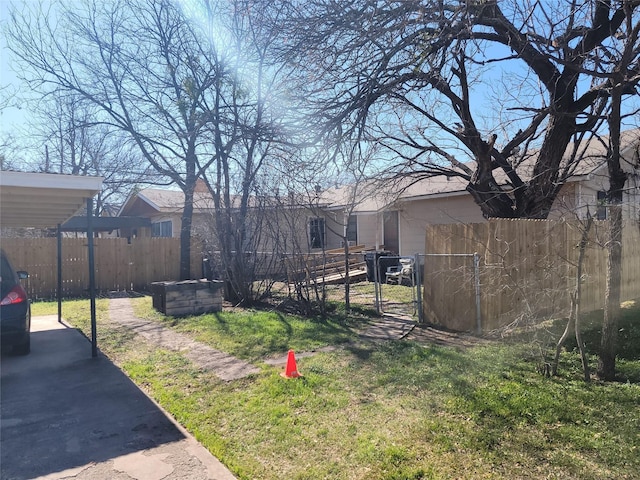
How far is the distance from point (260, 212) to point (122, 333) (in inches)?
151

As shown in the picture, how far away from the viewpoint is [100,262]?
15.9 meters

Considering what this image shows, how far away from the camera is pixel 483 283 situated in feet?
24.5

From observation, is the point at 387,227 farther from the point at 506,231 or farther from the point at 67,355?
the point at 67,355

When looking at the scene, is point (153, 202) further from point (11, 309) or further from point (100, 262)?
point (11, 309)

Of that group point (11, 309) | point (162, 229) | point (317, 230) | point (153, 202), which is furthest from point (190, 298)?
point (162, 229)

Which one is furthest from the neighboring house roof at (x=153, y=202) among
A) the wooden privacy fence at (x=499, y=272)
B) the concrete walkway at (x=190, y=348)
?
the wooden privacy fence at (x=499, y=272)

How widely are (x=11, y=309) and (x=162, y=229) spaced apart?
650 inches

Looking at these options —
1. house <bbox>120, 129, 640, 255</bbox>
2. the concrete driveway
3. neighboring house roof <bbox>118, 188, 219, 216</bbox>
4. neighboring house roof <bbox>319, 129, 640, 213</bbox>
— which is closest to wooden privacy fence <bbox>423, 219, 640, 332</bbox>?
house <bbox>120, 129, 640, 255</bbox>

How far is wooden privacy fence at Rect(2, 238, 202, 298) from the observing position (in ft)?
47.9

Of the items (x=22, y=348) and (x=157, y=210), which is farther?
(x=157, y=210)

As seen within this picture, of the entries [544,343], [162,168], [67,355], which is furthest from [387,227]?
[67,355]

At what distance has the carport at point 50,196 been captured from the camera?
5891 millimetres

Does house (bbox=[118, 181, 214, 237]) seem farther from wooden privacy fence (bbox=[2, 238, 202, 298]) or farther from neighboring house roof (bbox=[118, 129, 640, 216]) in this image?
wooden privacy fence (bbox=[2, 238, 202, 298])

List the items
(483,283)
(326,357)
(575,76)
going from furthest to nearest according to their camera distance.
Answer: (483,283) → (575,76) → (326,357)
